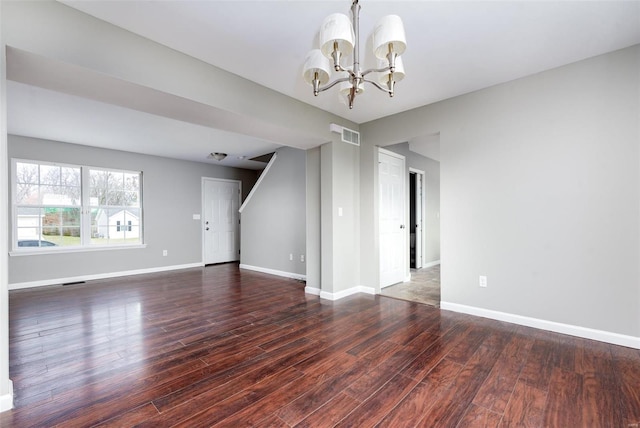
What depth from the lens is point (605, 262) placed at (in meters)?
2.57

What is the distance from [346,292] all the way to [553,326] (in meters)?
2.34

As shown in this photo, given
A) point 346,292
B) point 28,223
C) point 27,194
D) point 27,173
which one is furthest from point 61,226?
point 346,292

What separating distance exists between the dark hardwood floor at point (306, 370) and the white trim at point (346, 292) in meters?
0.41

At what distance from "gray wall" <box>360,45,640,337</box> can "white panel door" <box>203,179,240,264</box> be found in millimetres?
5507

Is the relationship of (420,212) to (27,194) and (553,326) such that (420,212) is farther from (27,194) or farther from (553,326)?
(27,194)

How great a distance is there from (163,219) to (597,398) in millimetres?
7007

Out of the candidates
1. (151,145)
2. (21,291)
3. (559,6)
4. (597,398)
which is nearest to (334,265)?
(597,398)

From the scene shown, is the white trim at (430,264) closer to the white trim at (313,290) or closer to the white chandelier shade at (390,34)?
the white trim at (313,290)

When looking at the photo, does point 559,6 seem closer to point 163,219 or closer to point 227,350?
point 227,350

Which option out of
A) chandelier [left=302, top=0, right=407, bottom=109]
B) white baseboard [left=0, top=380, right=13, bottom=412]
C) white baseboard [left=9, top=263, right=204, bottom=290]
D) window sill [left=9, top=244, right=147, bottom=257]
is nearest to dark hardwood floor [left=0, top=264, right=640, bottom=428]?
white baseboard [left=0, top=380, right=13, bottom=412]

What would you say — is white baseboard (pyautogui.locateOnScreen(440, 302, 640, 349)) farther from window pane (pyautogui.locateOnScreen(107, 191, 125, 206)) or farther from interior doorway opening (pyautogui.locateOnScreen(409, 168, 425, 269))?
window pane (pyautogui.locateOnScreen(107, 191, 125, 206))

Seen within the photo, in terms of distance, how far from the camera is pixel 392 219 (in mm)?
4770

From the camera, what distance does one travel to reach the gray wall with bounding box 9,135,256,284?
4.89 m

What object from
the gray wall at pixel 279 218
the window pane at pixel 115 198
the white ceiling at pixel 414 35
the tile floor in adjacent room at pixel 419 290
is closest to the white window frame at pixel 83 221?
the window pane at pixel 115 198
